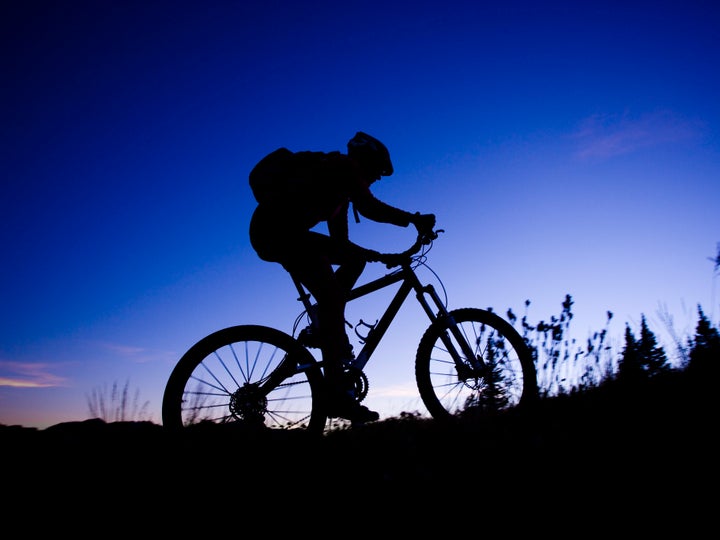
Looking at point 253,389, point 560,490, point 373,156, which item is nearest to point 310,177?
point 373,156

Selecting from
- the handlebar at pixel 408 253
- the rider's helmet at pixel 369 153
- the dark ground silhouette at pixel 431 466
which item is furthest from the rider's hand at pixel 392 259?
the dark ground silhouette at pixel 431 466

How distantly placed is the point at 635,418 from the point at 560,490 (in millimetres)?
1161

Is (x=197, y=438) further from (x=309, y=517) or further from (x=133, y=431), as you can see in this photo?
(x=309, y=517)

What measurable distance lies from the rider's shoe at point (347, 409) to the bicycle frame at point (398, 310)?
0.38 m

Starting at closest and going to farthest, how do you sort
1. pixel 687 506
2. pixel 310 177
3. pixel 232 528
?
pixel 687 506
pixel 232 528
pixel 310 177

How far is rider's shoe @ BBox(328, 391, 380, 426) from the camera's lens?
3.20 metres

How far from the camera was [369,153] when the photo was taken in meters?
3.79

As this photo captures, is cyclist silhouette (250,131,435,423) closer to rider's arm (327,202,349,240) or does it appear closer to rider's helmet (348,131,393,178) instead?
rider's helmet (348,131,393,178)

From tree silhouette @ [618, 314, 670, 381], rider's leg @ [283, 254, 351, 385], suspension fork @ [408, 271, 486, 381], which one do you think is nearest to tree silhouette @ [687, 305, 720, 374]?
tree silhouette @ [618, 314, 670, 381]

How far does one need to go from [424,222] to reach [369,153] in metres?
0.82

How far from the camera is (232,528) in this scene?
5.39ft

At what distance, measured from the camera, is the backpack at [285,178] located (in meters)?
3.24

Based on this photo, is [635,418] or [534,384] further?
[534,384]

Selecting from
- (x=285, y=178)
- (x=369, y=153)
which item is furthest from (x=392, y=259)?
(x=285, y=178)
